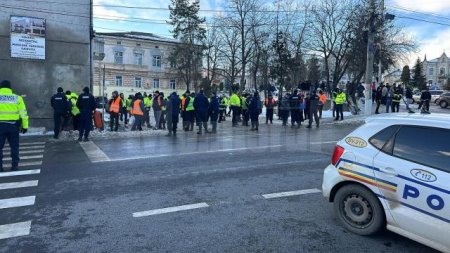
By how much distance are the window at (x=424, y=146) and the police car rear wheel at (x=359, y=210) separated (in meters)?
0.65

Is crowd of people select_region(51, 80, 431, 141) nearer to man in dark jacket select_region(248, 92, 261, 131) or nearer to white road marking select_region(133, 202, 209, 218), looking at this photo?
man in dark jacket select_region(248, 92, 261, 131)

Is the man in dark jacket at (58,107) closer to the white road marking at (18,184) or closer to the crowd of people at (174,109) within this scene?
the crowd of people at (174,109)

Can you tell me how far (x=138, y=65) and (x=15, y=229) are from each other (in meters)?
61.8

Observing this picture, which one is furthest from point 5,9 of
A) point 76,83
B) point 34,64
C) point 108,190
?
point 108,190

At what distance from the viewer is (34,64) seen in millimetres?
16922

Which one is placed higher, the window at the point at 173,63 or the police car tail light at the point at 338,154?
the window at the point at 173,63

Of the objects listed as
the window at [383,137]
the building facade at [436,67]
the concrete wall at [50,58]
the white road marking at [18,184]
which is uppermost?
the building facade at [436,67]

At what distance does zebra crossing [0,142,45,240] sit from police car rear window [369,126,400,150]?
4399mm

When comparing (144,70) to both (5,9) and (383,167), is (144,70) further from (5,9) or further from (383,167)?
(383,167)

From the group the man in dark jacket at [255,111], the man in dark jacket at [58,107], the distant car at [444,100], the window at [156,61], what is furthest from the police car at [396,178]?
the window at [156,61]

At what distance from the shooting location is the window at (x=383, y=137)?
4.57 metres

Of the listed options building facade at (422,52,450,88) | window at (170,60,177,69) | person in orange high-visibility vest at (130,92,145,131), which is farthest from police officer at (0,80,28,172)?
building facade at (422,52,450,88)

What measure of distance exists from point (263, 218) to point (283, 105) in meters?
15.9

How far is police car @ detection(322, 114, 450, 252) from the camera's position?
155 inches
